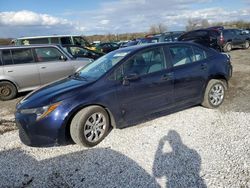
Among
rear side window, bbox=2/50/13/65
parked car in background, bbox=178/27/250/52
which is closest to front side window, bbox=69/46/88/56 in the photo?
rear side window, bbox=2/50/13/65

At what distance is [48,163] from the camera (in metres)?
4.22

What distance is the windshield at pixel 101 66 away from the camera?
501cm

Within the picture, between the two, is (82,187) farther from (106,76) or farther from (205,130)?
(205,130)

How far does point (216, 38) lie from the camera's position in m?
17.5

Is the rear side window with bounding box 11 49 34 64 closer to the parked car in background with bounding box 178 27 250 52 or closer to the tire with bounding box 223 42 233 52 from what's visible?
the parked car in background with bounding box 178 27 250 52

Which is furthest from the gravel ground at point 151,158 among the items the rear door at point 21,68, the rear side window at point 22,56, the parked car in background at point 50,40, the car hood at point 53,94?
the parked car in background at point 50,40

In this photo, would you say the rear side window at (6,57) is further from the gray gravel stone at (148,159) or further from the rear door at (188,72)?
the rear door at (188,72)

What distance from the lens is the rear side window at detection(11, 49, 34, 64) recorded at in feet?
28.6

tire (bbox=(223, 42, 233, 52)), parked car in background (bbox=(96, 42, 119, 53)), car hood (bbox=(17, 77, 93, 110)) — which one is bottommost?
tire (bbox=(223, 42, 233, 52))

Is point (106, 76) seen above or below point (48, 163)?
above

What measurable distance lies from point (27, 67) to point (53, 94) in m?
4.65

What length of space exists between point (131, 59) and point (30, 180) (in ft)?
8.48

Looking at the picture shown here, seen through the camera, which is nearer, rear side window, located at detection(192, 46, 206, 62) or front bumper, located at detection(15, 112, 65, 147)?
front bumper, located at detection(15, 112, 65, 147)

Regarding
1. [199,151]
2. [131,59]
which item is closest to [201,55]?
[131,59]
